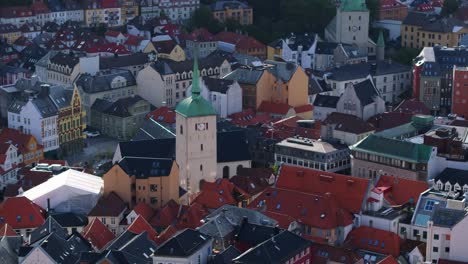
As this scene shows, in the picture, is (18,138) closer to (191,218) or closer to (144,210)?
(144,210)

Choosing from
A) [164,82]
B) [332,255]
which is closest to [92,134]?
[164,82]

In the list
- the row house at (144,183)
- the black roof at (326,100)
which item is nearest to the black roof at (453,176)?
the row house at (144,183)

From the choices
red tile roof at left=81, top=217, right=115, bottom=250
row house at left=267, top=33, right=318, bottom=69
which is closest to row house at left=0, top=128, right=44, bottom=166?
red tile roof at left=81, top=217, right=115, bottom=250

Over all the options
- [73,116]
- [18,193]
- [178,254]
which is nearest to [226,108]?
[73,116]

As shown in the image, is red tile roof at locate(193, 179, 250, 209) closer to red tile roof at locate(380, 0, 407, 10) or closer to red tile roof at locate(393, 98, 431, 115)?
red tile roof at locate(393, 98, 431, 115)

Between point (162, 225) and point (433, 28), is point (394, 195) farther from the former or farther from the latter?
point (433, 28)

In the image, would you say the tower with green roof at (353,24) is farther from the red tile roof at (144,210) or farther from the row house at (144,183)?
the red tile roof at (144,210)
